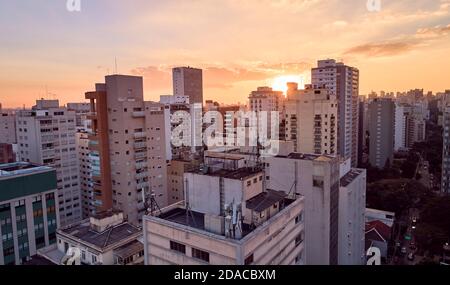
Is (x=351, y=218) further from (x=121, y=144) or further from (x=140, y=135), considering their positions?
(x=121, y=144)

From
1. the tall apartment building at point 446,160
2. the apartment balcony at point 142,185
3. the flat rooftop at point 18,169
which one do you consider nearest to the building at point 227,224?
the flat rooftop at point 18,169

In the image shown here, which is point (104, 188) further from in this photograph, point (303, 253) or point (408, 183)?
point (408, 183)

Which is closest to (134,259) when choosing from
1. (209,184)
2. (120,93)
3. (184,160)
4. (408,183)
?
(209,184)

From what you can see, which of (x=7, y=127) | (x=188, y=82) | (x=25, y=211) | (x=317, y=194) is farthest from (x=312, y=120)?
(x=188, y=82)

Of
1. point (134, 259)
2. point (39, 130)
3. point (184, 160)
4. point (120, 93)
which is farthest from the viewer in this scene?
point (184, 160)

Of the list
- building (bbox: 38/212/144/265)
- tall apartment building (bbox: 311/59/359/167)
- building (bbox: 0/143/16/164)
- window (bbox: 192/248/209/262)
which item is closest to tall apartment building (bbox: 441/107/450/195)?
tall apartment building (bbox: 311/59/359/167)

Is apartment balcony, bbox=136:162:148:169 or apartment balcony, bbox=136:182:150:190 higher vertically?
apartment balcony, bbox=136:162:148:169

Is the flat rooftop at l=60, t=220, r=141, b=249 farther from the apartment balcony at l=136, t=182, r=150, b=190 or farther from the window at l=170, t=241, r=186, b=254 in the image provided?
the apartment balcony at l=136, t=182, r=150, b=190
